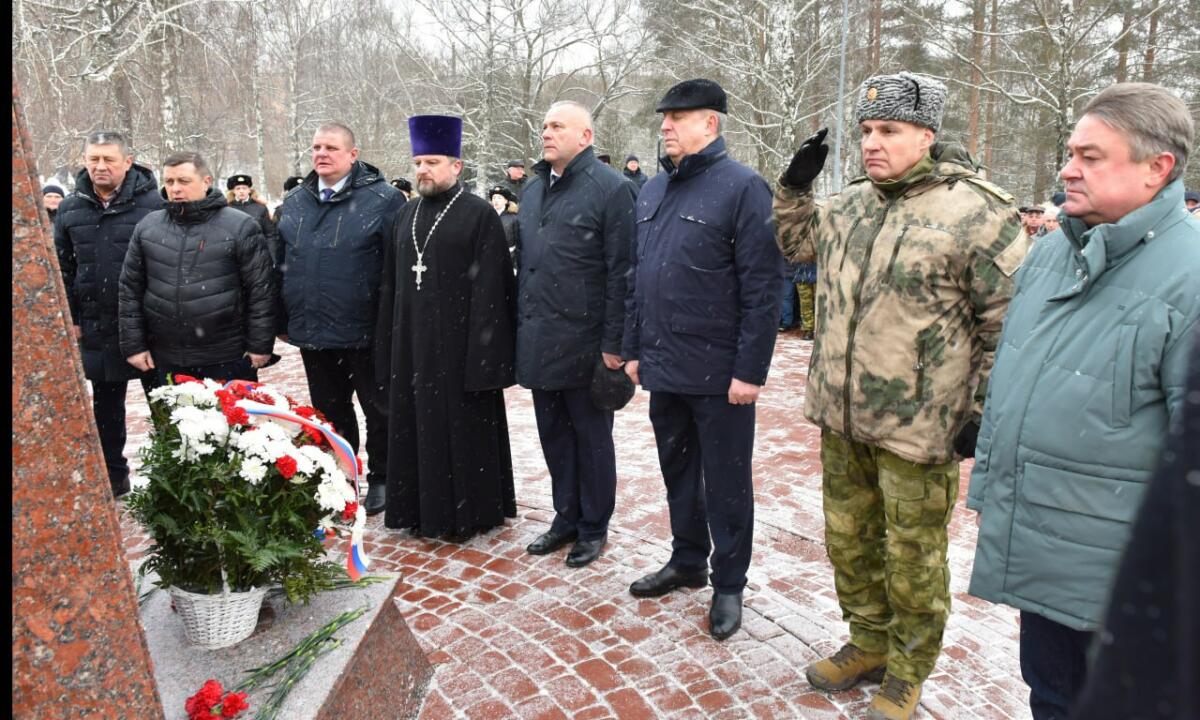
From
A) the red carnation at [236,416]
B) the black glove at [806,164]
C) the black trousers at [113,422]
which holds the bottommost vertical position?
the black trousers at [113,422]

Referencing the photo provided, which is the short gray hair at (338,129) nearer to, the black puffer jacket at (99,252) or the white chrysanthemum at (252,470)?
the black puffer jacket at (99,252)

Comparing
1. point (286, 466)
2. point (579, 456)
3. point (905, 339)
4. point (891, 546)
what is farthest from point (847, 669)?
point (286, 466)

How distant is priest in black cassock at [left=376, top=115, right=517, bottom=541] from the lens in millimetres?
4703

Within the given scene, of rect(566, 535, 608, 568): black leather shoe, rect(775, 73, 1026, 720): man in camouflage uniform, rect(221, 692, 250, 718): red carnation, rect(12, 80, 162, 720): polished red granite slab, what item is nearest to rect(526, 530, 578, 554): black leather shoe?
rect(566, 535, 608, 568): black leather shoe

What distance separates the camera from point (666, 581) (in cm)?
417

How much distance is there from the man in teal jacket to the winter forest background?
15.4 metres

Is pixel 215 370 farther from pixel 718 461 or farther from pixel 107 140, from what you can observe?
pixel 718 461

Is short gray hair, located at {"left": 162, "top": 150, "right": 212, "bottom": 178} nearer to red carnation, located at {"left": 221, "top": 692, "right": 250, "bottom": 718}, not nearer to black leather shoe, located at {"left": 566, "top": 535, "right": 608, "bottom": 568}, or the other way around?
black leather shoe, located at {"left": 566, "top": 535, "right": 608, "bottom": 568}

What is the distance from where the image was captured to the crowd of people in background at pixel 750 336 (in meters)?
2.16

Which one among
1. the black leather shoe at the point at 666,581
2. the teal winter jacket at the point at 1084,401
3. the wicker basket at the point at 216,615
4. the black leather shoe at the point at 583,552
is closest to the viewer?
the teal winter jacket at the point at 1084,401

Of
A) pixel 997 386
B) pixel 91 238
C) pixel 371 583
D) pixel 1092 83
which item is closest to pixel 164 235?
pixel 91 238

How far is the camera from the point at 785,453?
6656 mm

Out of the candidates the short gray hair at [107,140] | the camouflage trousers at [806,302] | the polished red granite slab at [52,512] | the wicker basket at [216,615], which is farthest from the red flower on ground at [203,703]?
the camouflage trousers at [806,302]

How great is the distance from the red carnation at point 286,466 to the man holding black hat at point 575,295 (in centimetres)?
172
